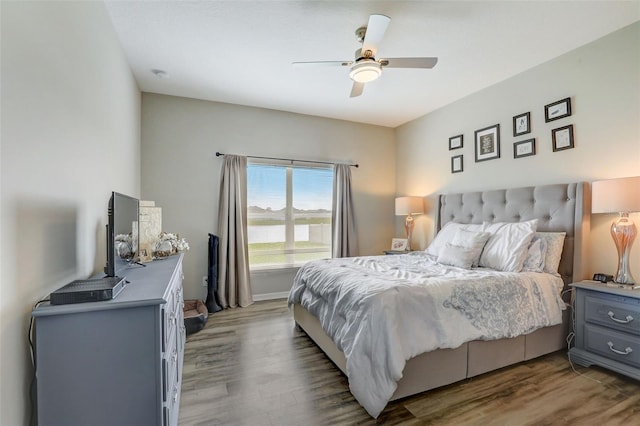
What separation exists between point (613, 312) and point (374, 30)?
108 inches

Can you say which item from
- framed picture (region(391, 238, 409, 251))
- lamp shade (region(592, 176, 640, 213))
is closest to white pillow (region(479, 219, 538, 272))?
lamp shade (region(592, 176, 640, 213))

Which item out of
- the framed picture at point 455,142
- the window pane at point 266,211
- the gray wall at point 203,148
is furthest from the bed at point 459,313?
the gray wall at point 203,148

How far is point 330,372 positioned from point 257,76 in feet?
9.99

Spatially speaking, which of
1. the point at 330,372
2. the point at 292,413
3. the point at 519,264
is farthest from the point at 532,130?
A: the point at 292,413

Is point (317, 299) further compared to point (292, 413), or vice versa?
point (317, 299)

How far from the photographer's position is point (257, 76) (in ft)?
10.4

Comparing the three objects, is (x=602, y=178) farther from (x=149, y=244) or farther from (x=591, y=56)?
(x=149, y=244)

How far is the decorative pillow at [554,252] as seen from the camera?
2.52m

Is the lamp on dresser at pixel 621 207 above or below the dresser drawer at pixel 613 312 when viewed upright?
above

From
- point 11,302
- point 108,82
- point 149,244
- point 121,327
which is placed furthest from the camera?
point 149,244

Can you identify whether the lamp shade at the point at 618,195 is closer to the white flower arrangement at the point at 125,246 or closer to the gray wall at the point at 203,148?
the gray wall at the point at 203,148

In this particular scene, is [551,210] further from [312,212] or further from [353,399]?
[312,212]

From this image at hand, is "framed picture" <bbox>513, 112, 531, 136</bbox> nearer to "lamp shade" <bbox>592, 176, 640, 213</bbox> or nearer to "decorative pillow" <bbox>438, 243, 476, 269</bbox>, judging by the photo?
"lamp shade" <bbox>592, 176, 640, 213</bbox>

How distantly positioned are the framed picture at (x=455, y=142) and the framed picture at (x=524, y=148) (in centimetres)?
74
